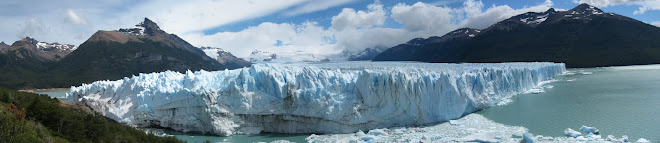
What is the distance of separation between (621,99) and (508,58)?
55492 millimetres

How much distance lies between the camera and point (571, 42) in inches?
2931

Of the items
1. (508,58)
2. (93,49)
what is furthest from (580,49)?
(93,49)

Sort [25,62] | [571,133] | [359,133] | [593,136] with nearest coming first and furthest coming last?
[593,136], [571,133], [359,133], [25,62]

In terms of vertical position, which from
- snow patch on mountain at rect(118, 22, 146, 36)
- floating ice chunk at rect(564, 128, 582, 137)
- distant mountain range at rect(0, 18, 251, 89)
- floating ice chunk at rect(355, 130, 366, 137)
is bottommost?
floating ice chunk at rect(355, 130, 366, 137)

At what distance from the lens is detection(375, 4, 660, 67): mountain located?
202 ft

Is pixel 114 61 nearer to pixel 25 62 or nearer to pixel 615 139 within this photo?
pixel 25 62

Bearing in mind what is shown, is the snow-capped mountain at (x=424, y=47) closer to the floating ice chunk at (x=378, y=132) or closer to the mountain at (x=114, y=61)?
the mountain at (x=114, y=61)

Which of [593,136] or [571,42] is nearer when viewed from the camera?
[593,136]

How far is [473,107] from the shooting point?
685 inches

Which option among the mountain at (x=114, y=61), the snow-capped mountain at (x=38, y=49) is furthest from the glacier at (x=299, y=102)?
the snow-capped mountain at (x=38, y=49)

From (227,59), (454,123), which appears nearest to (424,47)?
(227,59)

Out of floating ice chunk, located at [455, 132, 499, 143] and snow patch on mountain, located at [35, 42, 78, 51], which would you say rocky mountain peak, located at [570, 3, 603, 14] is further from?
snow patch on mountain, located at [35, 42, 78, 51]

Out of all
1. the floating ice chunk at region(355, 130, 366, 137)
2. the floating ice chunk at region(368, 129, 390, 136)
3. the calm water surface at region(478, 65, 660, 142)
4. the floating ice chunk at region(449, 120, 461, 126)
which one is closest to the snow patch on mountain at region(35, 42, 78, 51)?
the floating ice chunk at region(355, 130, 366, 137)

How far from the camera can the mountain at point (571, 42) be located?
61688mm
